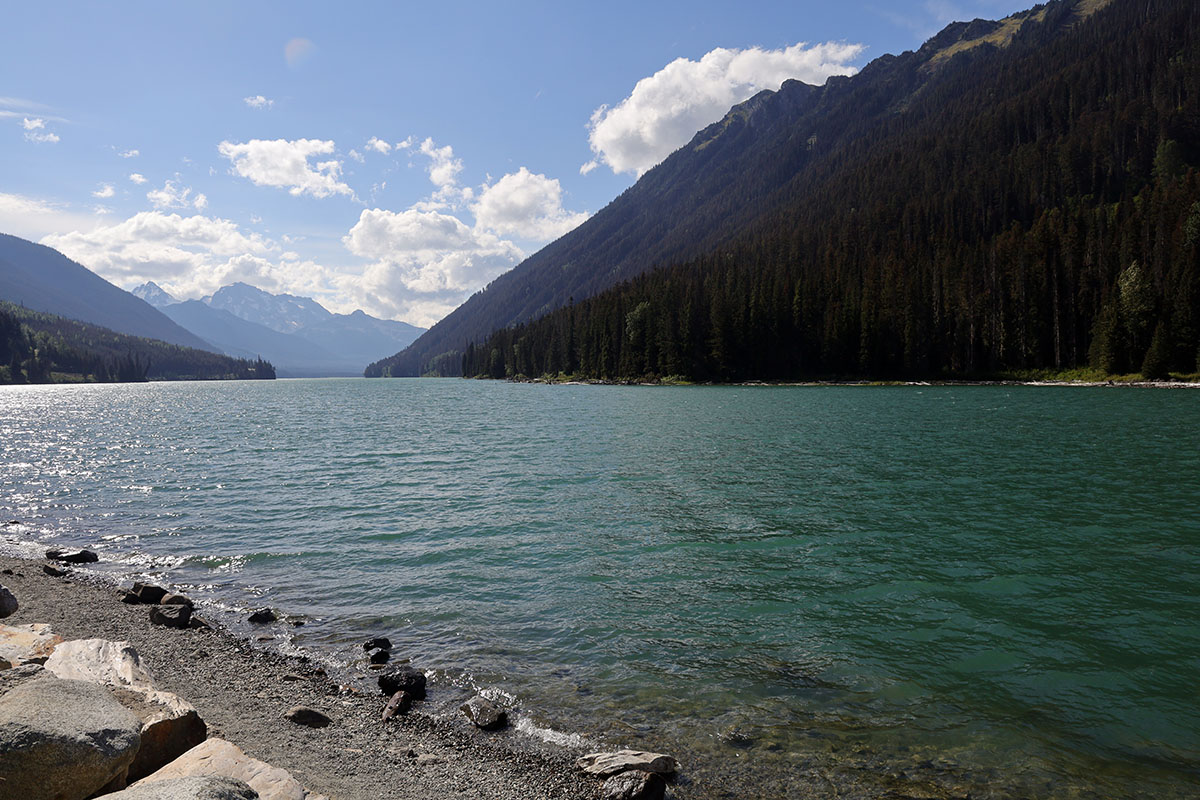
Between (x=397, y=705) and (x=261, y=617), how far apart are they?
7.04 meters

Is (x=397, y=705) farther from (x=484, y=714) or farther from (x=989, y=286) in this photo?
(x=989, y=286)

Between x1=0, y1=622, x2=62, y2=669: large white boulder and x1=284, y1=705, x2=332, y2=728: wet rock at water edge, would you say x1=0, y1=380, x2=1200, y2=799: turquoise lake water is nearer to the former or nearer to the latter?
x1=284, y1=705, x2=332, y2=728: wet rock at water edge

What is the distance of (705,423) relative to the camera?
6000cm

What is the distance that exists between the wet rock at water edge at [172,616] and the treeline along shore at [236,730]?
0.11 feet

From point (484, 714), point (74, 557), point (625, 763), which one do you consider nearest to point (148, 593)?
point (74, 557)

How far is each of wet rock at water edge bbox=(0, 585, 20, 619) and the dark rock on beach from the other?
→ 571 centimetres

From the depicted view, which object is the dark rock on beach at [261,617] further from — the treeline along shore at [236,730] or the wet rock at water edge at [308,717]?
the wet rock at water edge at [308,717]

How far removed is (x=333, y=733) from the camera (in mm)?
9969

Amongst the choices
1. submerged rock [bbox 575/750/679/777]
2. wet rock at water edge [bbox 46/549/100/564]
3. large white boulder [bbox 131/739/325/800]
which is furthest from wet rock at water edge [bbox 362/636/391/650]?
wet rock at water edge [bbox 46/549/100/564]

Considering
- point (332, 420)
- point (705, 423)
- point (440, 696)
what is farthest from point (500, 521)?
point (332, 420)

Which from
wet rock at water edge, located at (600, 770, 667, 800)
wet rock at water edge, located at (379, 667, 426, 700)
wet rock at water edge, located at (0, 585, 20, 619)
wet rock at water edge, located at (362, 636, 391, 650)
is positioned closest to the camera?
wet rock at water edge, located at (600, 770, 667, 800)

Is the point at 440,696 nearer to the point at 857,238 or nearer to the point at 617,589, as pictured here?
the point at 617,589

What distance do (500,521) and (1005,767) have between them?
18.7 metres

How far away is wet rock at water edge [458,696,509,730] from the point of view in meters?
10.3
